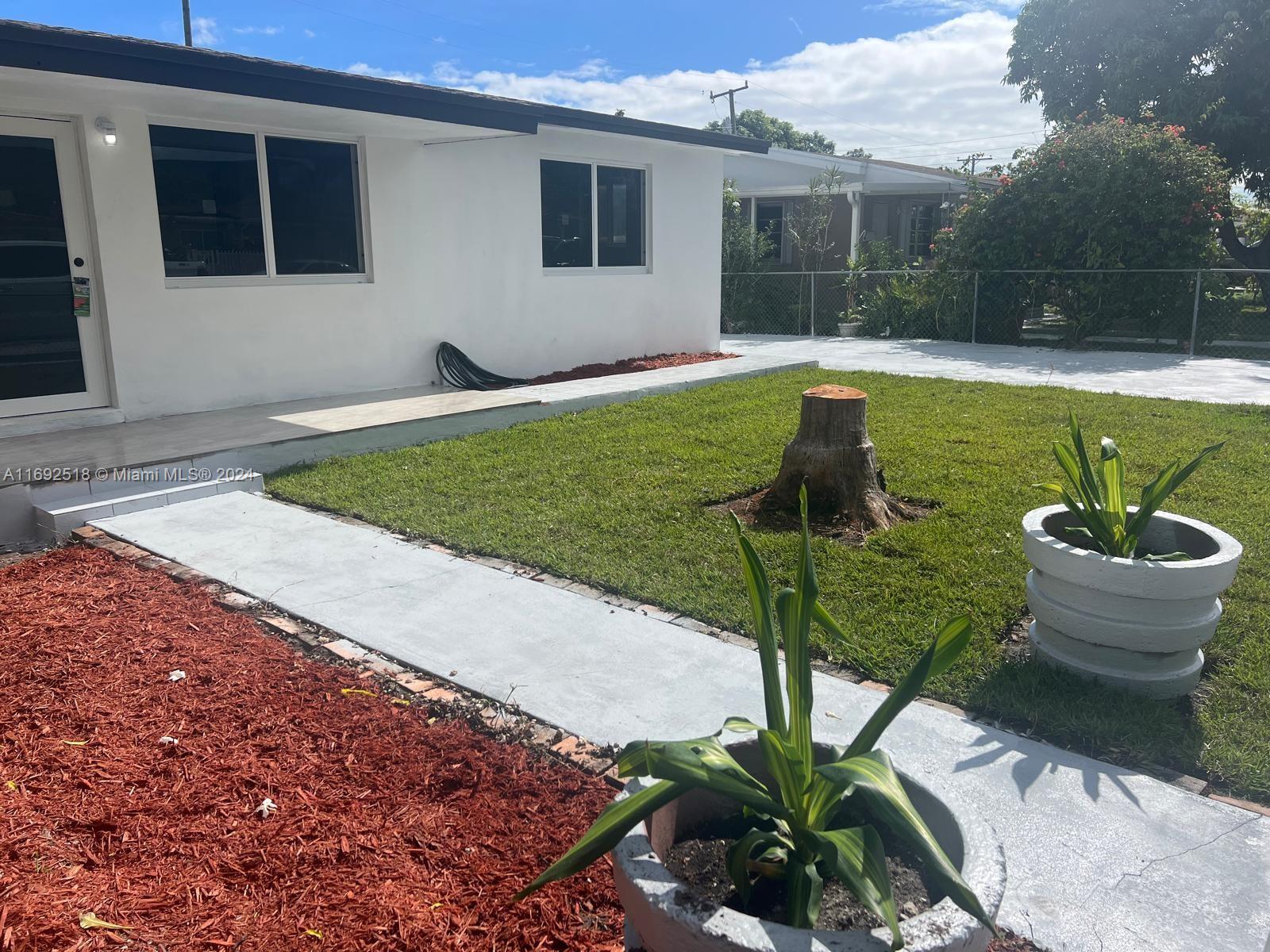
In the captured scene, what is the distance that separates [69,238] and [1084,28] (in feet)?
71.0

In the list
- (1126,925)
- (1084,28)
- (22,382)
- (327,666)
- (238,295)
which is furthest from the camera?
(1084,28)

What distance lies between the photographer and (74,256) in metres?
7.36

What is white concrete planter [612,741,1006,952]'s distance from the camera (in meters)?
1.54

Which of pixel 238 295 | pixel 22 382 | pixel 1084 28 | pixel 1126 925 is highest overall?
pixel 1084 28

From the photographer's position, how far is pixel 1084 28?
827 inches

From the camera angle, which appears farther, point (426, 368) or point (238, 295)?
point (426, 368)

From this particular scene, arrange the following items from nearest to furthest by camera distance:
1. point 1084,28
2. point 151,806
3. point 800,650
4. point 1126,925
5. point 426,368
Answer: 1. point 800,650
2. point 1126,925
3. point 151,806
4. point 426,368
5. point 1084,28

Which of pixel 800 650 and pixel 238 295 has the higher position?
pixel 238 295

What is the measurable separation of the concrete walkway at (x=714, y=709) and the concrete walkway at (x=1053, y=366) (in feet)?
27.2

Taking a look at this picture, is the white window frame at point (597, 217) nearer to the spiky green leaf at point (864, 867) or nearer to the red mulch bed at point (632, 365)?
the red mulch bed at point (632, 365)

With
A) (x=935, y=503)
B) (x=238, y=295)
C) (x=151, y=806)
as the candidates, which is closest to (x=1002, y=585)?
(x=935, y=503)

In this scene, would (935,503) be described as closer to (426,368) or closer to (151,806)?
(151,806)

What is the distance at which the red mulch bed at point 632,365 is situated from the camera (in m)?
11.1

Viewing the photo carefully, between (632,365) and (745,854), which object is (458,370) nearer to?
(632,365)
